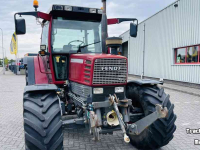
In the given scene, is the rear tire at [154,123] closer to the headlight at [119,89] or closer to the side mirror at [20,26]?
the headlight at [119,89]

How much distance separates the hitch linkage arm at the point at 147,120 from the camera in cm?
274

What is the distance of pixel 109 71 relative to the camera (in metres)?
3.32

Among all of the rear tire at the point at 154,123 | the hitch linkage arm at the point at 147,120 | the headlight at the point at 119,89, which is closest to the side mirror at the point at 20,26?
the headlight at the point at 119,89

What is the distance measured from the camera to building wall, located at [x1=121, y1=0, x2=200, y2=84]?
11398mm

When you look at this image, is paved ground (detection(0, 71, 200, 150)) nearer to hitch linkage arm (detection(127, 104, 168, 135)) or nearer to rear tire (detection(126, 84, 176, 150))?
rear tire (detection(126, 84, 176, 150))

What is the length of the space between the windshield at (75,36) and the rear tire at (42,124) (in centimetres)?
146

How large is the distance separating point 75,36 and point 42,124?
2.11 metres

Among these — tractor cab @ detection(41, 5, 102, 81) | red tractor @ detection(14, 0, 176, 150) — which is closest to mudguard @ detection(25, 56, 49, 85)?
red tractor @ detection(14, 0, 176, 150)

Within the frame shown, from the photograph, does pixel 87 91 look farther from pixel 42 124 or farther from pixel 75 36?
pixel 75 36

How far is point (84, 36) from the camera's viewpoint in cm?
426

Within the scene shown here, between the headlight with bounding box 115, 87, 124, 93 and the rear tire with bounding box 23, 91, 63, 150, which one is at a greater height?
the headlight with bounding box 115, 87, 124, 93

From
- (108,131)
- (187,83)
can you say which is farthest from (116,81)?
(187,83)

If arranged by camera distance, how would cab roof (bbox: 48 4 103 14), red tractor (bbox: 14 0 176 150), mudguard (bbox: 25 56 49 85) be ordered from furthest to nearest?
mudguard (bbox: 25 56 49 85)
cab roof (bbox: 48 4 103 14)
red tractor (bbox: 14 0 176 150)

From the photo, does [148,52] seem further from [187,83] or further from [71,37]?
[71,37]
